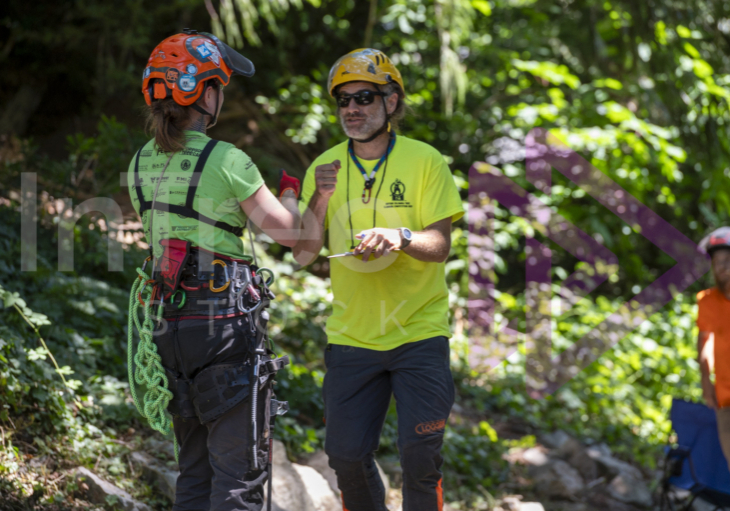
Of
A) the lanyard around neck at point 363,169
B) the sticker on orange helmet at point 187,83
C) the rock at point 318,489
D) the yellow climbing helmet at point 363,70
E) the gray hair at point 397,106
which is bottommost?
the rock at point 318,489

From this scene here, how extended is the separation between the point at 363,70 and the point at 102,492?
2.40 metres

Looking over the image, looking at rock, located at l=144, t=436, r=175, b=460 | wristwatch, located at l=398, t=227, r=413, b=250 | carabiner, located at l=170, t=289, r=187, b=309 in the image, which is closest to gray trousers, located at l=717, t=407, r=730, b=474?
wristwatch, located at l=398, t=227, r=413, b=250

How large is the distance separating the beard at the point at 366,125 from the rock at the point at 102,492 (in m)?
2.08

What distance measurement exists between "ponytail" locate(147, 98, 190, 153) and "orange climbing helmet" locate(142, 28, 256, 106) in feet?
0.09

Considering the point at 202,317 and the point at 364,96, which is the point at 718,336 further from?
the point at 202,317

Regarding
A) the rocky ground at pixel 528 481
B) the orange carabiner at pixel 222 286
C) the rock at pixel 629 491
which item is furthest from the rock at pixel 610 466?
the orange carabiner at pixel 222 286

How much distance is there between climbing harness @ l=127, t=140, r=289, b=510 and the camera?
2.48m

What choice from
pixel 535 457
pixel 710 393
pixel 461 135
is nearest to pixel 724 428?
pixel 710 393

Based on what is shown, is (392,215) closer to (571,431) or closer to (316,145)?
(571,431)

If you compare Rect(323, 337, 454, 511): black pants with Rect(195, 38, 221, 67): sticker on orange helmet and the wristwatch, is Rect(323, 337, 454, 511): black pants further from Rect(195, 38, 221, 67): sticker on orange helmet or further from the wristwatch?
Rect(195, 38, 221, 67): sticker on orange helmet

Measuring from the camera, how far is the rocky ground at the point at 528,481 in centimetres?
363

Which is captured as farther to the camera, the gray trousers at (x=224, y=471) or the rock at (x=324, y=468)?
the rock at (x=324, y=468)

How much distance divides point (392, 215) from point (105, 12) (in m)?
5.16

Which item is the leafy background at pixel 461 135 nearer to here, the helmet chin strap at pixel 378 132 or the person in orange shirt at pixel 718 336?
the person in orange shirt at pixel 718 336
